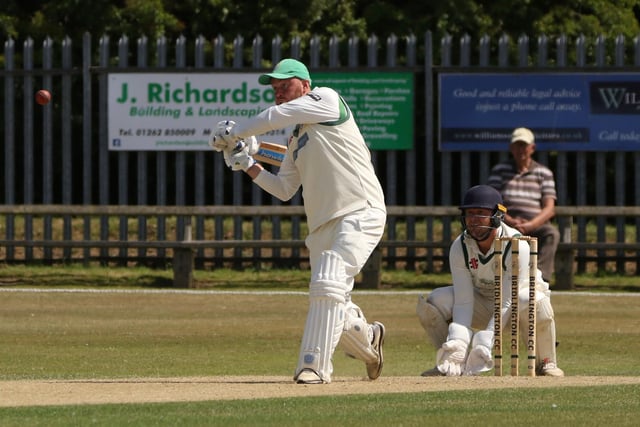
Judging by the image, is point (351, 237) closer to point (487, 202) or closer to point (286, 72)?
point (286, 72)

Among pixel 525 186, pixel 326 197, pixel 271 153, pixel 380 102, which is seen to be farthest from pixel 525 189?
pixel 326 197

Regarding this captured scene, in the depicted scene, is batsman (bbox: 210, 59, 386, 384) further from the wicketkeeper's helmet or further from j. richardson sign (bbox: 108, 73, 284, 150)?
j. richardson sign (bbox: 108, 73, 284, 150)

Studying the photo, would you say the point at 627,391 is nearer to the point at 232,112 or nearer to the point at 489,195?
the point at 489,195

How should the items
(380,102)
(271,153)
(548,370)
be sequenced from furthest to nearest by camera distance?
(380,102) < (548,370) < (271,153)

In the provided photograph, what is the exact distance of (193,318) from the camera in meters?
14.1

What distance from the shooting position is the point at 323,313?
27.3ft

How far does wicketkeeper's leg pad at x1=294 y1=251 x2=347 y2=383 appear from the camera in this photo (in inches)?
327

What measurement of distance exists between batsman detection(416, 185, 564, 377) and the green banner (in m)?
7.26

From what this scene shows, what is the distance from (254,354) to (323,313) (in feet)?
11.6

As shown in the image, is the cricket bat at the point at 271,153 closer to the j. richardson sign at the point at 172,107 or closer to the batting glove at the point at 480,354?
the batting glove at the point at 480,354

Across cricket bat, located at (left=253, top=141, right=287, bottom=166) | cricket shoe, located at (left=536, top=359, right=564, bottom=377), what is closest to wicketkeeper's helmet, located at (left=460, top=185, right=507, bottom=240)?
cricket shoe, located at (left=536, top=359, right=564, bottom=377)

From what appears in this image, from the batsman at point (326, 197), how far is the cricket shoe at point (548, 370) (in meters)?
1.49

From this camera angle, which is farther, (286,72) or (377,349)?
(377,349)

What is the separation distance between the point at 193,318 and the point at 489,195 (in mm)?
5095
